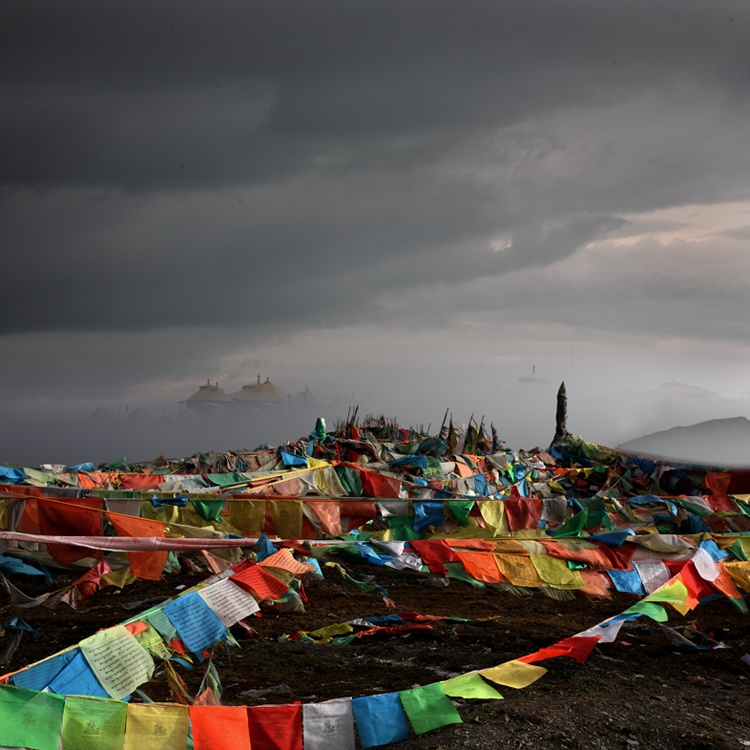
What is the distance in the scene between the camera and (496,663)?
27.7ft

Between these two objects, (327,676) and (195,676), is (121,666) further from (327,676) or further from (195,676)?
(327,676)

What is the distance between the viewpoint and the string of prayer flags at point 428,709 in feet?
18.8

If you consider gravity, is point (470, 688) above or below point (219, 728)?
below

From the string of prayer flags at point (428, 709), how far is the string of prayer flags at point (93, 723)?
2.01 metres

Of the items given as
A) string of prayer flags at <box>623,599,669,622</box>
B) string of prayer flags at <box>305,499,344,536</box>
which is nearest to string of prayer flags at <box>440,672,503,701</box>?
string of prayer flags at <box>623,599,669,622</box>

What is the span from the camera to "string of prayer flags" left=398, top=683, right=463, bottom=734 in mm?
5719

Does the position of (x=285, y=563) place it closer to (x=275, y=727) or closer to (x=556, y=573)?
(x=556, y=573)

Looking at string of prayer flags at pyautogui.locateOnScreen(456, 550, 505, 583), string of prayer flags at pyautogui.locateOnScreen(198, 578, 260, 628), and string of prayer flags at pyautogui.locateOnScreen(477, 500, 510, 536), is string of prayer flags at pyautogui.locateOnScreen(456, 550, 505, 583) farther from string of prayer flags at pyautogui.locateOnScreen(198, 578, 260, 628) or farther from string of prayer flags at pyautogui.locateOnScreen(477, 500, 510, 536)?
string of prayer flags at pyautogui.locateOnScreen(477, 500, 510, 536)

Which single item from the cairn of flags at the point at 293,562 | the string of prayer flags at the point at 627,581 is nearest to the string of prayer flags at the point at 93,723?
the cairn of flags at the point at 293,562

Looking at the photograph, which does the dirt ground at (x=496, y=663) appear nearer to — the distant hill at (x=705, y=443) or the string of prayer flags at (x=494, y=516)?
the distant hill at (x=705, y=443)

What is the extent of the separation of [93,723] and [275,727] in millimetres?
1212

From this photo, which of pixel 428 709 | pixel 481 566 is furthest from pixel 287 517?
pixel 428 709

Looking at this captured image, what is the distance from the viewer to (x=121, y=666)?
6609 millimetres

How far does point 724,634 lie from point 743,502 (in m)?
9.68
